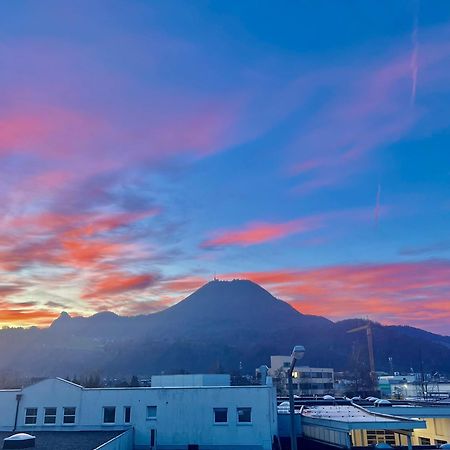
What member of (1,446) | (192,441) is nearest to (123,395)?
(192,441)

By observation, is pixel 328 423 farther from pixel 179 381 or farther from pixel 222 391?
pixel 179 381

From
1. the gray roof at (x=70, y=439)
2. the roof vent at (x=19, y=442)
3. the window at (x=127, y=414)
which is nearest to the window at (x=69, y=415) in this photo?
the gray roof at (x=70, y=439)

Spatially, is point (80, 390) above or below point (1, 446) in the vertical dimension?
above

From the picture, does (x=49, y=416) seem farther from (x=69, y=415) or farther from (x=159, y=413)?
(x=159, y=413)

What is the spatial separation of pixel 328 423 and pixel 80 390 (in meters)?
19.6

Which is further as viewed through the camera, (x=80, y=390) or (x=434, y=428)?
(x=434, y=428)

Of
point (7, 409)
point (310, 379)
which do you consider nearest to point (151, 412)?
point (7, 409)

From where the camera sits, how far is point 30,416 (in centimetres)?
3872

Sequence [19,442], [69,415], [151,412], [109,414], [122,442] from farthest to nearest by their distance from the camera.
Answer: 1. [69,415]
2. [109,414]
3. [151,412]
4. [122,442]
5. [19,442]

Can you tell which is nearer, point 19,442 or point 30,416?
point 19,442

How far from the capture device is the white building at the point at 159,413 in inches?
1443

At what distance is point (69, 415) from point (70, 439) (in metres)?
6.06

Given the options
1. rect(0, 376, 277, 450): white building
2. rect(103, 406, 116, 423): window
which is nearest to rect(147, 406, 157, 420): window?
rect(0, 376, 277, 450): white building

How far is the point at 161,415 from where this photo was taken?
37.5m
